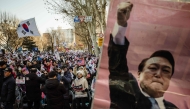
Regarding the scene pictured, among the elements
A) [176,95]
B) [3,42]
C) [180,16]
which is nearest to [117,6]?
[180,16]

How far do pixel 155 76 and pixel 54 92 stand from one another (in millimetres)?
3352

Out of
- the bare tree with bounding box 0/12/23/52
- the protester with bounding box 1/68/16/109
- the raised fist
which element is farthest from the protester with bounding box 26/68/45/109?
the bare tree with bounding box 0/12/23/52

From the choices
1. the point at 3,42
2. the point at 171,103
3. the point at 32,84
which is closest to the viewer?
the point at 171,103

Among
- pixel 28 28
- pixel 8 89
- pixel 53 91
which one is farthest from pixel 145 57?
pixel 28 28

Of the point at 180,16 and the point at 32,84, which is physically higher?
the point at 180,16

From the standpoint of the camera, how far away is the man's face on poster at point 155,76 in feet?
6.61

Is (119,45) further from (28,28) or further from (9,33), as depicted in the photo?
(9,33)

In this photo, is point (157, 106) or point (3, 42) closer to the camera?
point (157, 106)

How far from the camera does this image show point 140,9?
2.06 m

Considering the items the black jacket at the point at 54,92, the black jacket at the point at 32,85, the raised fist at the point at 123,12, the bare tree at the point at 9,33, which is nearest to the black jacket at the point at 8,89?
the black jacket at the point at 32,85

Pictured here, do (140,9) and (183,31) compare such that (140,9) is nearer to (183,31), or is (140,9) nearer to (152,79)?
(183,31)

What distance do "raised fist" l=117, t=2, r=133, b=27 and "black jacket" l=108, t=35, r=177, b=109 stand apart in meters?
0.16

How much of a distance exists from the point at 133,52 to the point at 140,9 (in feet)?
1.27

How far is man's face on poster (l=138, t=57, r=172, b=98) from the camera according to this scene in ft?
6.61
